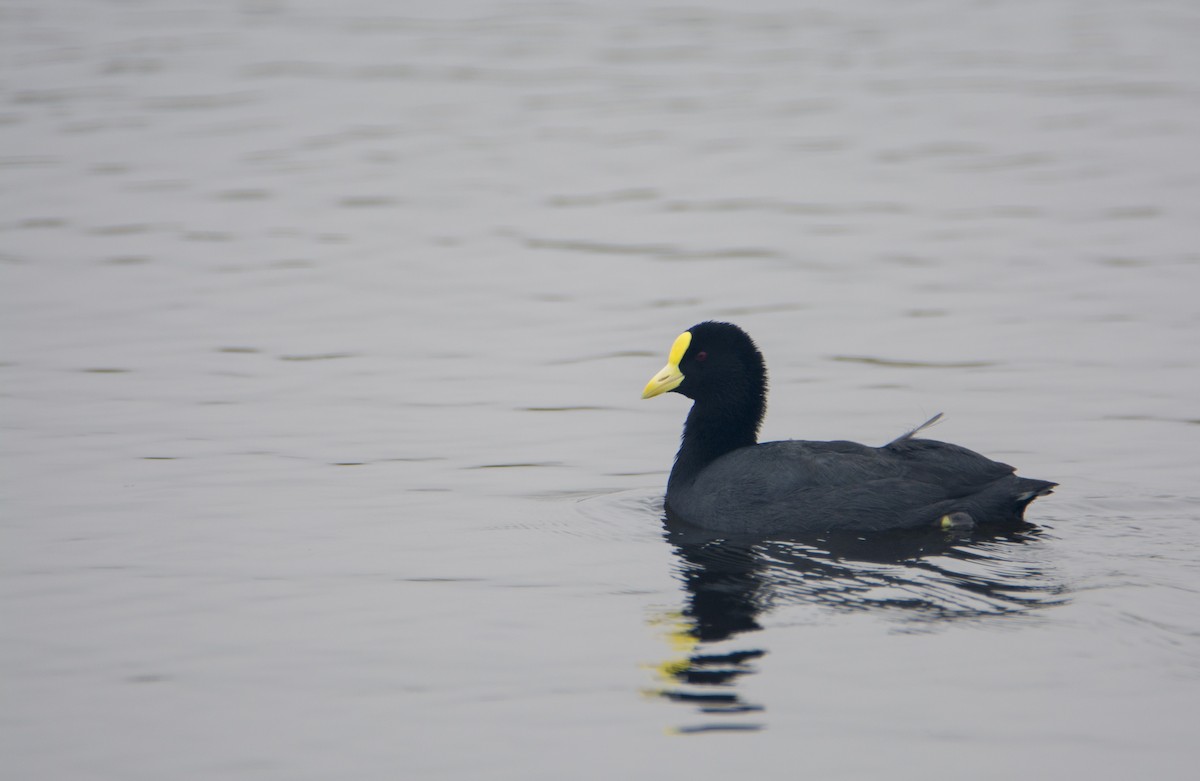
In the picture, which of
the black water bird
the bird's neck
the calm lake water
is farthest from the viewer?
the bird's neck

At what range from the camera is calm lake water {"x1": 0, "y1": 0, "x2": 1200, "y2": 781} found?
661 centimetres

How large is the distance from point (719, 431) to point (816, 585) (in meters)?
2.04

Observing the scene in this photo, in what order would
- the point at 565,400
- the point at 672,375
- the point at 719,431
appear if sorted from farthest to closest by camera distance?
the point at 565,400 → the point at 672,375 → the point at 719,431

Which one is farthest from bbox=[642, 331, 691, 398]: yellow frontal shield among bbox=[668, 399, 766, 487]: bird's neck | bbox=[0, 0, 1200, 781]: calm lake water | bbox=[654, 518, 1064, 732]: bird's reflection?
bbox=[654, 518, 1064, 732]: bird's reflection

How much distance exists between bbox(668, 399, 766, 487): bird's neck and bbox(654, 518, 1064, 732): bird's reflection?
0.66 metres

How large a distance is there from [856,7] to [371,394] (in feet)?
69.2

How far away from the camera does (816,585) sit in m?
8.10

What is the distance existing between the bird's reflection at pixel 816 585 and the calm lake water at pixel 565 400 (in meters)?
0.03

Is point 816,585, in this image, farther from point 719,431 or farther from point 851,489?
point 719,431

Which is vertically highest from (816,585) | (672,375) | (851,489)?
(672,375)

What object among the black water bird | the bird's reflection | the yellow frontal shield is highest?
the yellow frontal shield

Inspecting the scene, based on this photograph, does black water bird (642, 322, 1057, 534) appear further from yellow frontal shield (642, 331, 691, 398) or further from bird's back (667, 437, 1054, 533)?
yellow frontal shield (642, 331, 691, 398)

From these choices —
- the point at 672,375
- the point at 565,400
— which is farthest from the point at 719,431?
the point at 565,400

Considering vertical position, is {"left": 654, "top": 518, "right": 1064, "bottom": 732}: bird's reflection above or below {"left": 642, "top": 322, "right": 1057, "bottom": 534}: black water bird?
below
